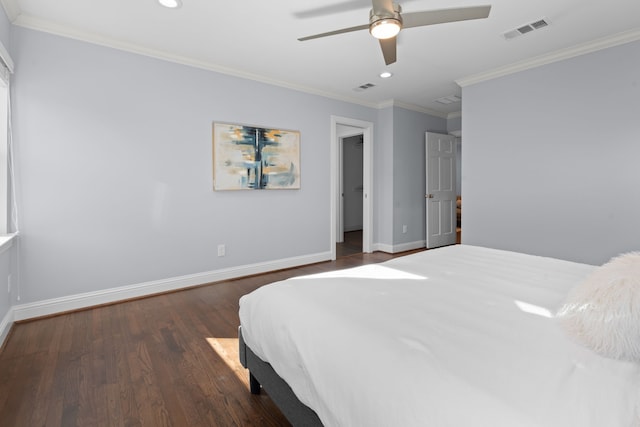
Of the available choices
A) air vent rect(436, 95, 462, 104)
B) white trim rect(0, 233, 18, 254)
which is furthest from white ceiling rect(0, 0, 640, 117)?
white trim rect(0, 233, 18, 254)

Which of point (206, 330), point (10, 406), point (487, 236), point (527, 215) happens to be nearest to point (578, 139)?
point (527, 215)

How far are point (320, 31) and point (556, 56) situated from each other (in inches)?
99.0

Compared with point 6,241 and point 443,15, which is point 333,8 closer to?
point 443,15

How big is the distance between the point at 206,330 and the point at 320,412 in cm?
170

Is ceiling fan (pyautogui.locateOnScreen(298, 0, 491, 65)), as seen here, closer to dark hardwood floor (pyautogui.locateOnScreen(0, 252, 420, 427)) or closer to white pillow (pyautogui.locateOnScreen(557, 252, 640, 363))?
white pillow (pyautogui.locateOnScreen(557, 252, 640, 363))

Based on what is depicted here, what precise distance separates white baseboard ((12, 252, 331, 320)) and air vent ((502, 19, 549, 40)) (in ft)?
11.0

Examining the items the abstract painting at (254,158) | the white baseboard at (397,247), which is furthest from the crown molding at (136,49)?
the white baseboard at (397,247)

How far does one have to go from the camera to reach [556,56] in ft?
11.1

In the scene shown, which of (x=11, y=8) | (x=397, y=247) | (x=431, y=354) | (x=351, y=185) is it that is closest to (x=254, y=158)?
(x=11, y=8)

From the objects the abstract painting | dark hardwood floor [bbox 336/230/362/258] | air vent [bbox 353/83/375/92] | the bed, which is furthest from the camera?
dark hardwood floor [bbox 336/230/362/258]

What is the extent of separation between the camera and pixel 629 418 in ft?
2.26

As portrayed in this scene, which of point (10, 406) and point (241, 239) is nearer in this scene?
point (10, 406)

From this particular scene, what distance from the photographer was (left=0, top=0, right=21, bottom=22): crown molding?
2.36 metres

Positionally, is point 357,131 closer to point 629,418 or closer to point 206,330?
point 206,330
